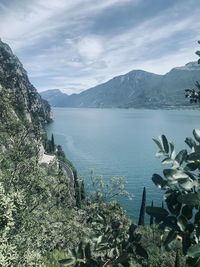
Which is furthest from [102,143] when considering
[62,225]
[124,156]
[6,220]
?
[6,220]

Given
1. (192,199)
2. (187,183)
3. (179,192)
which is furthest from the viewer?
(179,192)

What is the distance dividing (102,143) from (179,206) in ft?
628

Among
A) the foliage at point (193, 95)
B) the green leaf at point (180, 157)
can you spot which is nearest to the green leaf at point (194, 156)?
the green leaf at point (180, 157)

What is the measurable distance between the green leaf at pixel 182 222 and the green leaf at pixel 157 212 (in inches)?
4.7

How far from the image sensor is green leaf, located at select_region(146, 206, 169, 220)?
308cm

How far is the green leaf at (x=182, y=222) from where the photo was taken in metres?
3.07

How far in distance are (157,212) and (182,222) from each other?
0.21m

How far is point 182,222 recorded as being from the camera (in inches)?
121

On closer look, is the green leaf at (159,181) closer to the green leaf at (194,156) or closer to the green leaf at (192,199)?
the green leaf at (194,156)

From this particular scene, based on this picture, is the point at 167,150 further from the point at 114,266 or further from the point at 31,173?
the point at 31,173

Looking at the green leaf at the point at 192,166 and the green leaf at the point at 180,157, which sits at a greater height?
the green leaf at the point at 180,157

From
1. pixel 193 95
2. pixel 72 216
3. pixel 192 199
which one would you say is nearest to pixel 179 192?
pixel 192 199

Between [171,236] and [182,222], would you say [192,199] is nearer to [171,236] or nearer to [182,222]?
[182,222]

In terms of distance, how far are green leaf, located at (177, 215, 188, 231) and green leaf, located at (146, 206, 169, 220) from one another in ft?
0.39
